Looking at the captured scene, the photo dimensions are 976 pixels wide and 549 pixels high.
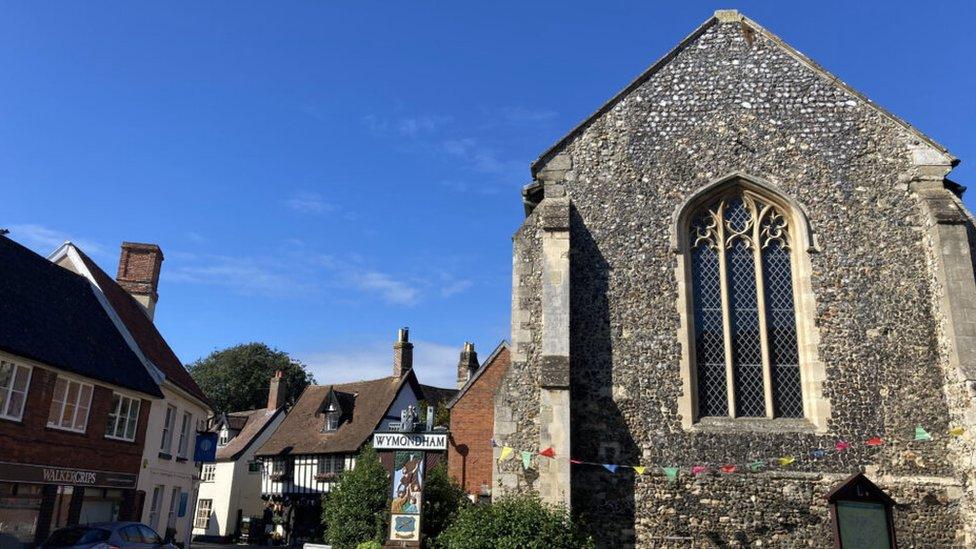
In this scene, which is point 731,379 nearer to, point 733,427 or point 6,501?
point 733,427

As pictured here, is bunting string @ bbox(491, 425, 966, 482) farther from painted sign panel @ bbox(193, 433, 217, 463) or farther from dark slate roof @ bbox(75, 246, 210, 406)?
painted sign panel @ bbox(193, 433, 217, 463)

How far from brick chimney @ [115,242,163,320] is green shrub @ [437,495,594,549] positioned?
64.2 ft

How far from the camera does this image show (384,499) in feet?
65.8

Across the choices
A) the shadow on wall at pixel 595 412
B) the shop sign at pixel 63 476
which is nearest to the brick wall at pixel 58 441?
the shop sign at pixel 63 476

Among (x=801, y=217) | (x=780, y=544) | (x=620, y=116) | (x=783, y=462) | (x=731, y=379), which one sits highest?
(x=620, y=116)

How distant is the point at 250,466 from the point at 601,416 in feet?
100

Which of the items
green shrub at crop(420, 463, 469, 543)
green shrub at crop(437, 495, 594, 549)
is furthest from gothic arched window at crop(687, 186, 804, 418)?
green shrub at crop(420, 463, 469, 543)

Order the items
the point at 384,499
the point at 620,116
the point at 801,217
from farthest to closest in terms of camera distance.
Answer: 1. the point at 384,499
2. the point at 620,116
3. the point at 801,217

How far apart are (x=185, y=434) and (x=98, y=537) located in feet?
38.1

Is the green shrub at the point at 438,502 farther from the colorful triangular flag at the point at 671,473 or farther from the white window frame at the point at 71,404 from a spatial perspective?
the white window frame at the point at 71,404

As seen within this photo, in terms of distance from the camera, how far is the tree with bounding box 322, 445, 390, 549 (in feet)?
65.4

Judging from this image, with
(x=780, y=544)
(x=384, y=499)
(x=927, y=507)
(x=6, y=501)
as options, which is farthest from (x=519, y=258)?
(x=6, y=501)

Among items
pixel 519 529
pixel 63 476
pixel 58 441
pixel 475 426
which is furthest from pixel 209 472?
pixel 519 529

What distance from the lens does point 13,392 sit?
50.9 ft
